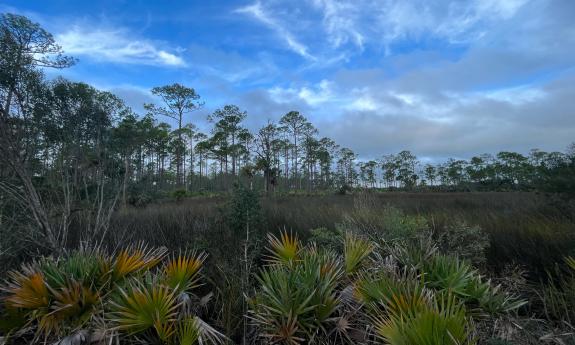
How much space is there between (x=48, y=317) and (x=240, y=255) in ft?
9.32

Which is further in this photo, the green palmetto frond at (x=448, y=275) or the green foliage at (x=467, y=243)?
the green foliage at (x=467, y=243)

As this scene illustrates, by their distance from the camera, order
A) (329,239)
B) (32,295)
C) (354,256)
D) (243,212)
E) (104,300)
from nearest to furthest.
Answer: (32,295) < (104,300) < (354,256) < (329,239) < (243,212)

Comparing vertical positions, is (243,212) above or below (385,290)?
above

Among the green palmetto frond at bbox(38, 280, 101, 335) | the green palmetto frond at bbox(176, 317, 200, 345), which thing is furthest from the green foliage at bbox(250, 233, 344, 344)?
the green palmetto frond at bbox(38, 280, 101, 335)

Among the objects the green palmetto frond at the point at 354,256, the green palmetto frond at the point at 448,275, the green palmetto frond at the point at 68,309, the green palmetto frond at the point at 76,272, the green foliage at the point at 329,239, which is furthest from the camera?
the green foliage at the point at 329,239

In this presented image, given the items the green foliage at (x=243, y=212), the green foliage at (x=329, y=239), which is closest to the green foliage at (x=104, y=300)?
the green foliage at (x=243, y=212)

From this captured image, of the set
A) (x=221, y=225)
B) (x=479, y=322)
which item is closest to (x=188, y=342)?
(x=479, y=322)

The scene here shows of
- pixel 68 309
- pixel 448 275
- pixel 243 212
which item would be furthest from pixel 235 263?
pixel 448 275

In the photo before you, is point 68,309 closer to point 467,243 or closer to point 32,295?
point 32,295

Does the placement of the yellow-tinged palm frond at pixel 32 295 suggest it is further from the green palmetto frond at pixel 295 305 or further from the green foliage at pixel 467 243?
the green foliage at pixel 467 243

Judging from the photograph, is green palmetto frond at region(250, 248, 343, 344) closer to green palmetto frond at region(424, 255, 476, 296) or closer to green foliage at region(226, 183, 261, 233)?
green palmetto frond at region(424, 255, 476, 296)

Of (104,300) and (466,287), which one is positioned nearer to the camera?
(466,287)

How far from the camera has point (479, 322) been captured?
13.0 ft

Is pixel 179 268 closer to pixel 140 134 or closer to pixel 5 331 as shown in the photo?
pixel 5 331
